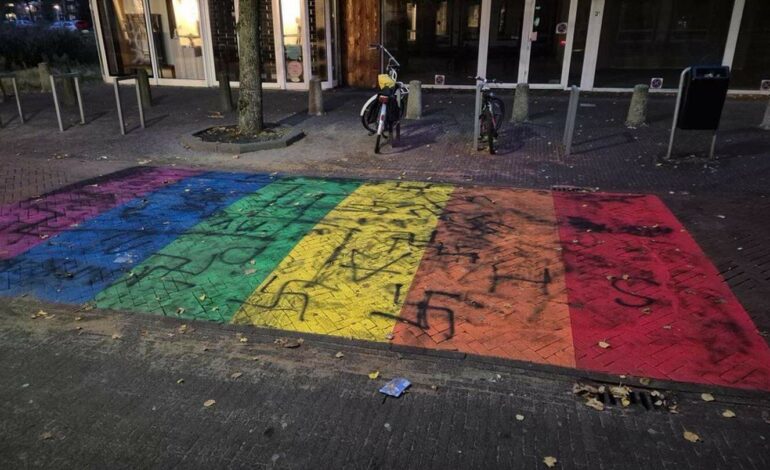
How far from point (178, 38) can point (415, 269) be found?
1488 centimetres

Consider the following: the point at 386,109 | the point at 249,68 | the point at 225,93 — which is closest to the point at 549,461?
the point at 386,109

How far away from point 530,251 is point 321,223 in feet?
8.45

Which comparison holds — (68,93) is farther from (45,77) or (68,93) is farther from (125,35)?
(125,35)

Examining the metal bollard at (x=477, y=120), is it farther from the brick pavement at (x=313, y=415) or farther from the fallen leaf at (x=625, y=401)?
the fallen leaf at (x=625, y=401)

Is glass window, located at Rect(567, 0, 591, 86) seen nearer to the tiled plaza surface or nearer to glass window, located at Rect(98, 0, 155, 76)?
the tiled plaza surface

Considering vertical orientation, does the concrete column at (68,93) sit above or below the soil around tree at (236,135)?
above

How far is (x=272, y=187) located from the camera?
844 cm

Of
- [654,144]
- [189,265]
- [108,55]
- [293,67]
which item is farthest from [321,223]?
[108,55]

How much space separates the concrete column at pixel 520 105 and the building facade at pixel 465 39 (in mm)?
4119

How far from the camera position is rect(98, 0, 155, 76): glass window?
56.9 ft

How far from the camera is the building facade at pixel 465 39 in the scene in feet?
48.6

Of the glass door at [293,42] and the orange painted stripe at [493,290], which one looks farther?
the glass door at [293,42]

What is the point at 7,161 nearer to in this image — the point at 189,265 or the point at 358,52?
the point at 189,265

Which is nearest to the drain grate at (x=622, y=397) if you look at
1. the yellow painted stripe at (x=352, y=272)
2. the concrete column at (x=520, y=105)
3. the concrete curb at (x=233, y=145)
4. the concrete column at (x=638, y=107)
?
the yellow painted stripe at (x=352, y=272)
